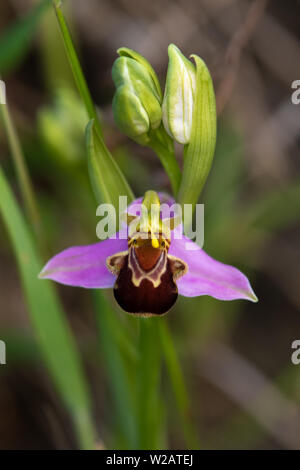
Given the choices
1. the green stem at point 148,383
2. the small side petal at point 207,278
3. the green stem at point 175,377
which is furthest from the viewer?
the green stem at point 175,377

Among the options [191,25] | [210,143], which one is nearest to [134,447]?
[210,143]

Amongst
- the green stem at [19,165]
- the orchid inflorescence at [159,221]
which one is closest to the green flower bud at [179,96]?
the orchid inflorescence at [159,221]

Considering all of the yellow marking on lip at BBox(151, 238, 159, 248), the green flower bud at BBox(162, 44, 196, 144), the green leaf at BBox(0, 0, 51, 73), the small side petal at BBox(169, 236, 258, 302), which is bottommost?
the small side petal at BBox(169, 236, 258, 302)

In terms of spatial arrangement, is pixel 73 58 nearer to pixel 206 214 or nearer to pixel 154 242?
pixel 154 242

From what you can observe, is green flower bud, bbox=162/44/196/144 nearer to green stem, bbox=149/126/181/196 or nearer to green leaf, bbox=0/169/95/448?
green stem, bbox=149/126/181/196

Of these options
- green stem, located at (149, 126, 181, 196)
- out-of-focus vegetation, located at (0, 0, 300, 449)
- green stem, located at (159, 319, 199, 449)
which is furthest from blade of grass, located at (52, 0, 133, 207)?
out-of-focus vegetation, located at (0, 0, 300, 449)

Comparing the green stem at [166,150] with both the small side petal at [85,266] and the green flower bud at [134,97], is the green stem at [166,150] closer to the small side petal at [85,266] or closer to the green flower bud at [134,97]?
the green flower bud at [134,97]
